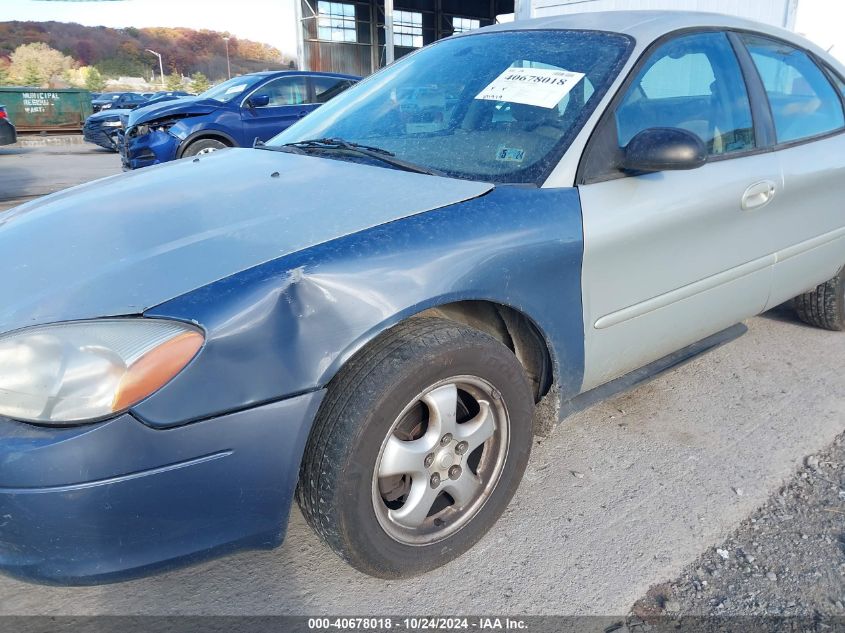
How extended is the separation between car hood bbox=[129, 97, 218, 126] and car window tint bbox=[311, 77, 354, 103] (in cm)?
159

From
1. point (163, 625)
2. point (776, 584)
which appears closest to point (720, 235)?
point (776, 584)

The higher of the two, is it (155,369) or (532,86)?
(532,86)

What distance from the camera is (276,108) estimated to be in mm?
9180

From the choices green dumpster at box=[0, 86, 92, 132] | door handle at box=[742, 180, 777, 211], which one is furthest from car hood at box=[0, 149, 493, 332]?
green dumpster at box=[0, 86, 92, 132]

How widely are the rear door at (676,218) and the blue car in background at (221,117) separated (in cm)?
652

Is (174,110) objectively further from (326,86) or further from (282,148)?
(282,148)

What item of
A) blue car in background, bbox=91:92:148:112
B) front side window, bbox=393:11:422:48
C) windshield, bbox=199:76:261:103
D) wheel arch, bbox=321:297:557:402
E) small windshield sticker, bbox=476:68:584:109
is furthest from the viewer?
front side window, bbox=393:11:422:48

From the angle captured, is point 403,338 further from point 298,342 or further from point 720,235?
point 720,235

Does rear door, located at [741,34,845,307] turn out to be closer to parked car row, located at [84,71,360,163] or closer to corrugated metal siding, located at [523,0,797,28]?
corrugated metal siding, located at [523,0,797,28]

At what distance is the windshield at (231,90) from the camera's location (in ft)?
29.5

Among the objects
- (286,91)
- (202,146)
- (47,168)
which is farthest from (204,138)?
(47,168)

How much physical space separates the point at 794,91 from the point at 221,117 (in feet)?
23.1

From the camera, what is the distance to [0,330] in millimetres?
1607

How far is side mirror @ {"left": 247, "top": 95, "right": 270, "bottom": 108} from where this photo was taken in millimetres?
8695
